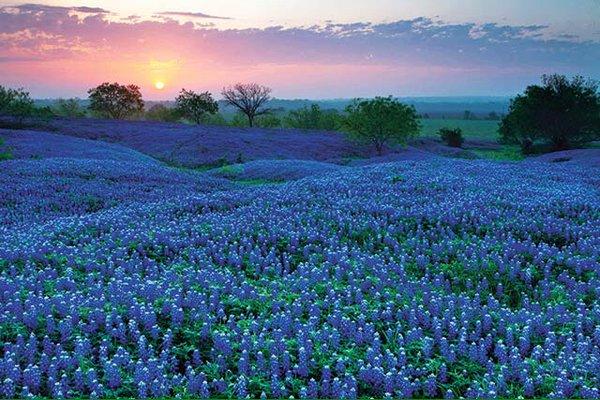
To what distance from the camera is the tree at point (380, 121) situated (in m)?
55.4

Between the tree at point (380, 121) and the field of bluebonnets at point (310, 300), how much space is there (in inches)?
1617

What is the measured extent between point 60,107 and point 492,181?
12648cm

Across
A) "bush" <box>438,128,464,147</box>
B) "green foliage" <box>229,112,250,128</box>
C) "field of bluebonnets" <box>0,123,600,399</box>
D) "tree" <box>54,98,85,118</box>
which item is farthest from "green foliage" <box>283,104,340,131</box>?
"field of bluebonnets" <box>0,123,600,399</box>

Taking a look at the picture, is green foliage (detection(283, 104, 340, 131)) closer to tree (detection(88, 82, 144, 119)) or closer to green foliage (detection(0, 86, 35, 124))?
tree (detection(88, 82, 144, 119))

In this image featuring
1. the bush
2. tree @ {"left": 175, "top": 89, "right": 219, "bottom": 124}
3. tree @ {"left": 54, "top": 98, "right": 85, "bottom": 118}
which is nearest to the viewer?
the bush

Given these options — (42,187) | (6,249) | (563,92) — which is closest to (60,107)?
(563,92)

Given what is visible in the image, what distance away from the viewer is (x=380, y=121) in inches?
2190

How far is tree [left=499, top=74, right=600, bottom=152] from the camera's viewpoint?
6116cm

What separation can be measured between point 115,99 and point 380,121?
6129 centimetres

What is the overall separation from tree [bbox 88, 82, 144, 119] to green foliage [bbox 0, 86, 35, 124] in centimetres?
3780

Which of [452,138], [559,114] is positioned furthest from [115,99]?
[559,114]

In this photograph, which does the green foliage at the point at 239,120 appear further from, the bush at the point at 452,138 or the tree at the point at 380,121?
the tree at the point at 380,121

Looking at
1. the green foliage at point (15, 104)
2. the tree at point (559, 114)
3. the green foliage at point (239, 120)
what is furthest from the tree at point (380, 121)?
the green foliage at point (239, 120)

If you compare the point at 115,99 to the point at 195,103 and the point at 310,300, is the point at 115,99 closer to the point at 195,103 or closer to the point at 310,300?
the point at 195,103
